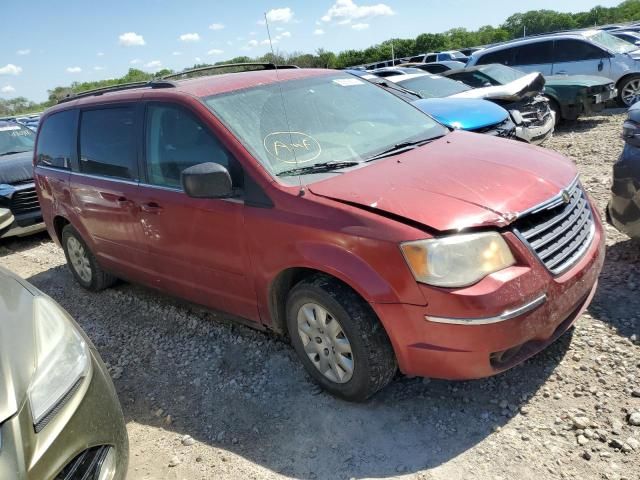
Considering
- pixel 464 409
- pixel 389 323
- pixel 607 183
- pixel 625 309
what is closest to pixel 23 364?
pixel 389 323

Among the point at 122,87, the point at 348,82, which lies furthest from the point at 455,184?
the point at 122,87

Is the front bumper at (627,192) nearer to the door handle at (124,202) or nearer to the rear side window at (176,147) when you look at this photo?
the rear side window at (176,147)

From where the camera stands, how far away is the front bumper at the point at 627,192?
3.64 meters

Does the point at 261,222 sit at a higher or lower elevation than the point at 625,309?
higher

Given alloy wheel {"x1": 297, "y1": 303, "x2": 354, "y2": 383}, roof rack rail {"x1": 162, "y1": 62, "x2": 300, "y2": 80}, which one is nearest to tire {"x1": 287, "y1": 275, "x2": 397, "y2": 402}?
alloy wheel {"x1": 297, "y1": 303, "x2": 354, "y2": 383}

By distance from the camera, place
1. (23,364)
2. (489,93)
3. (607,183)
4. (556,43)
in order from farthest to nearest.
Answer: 1. (556,43)
2. (489,93)
3. (607,183)
4. (23,364)

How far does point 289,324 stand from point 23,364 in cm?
141

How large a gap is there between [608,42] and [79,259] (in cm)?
1195

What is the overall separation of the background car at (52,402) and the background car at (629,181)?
3424mm

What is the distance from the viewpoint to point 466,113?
6.62m

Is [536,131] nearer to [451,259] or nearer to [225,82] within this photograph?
[225,82]

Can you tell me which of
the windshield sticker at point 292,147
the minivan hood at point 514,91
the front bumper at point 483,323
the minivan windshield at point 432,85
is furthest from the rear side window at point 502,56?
the front bumper at point 483,323

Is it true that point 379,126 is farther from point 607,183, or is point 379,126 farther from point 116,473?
point 607,183

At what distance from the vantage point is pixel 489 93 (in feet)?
27.9
